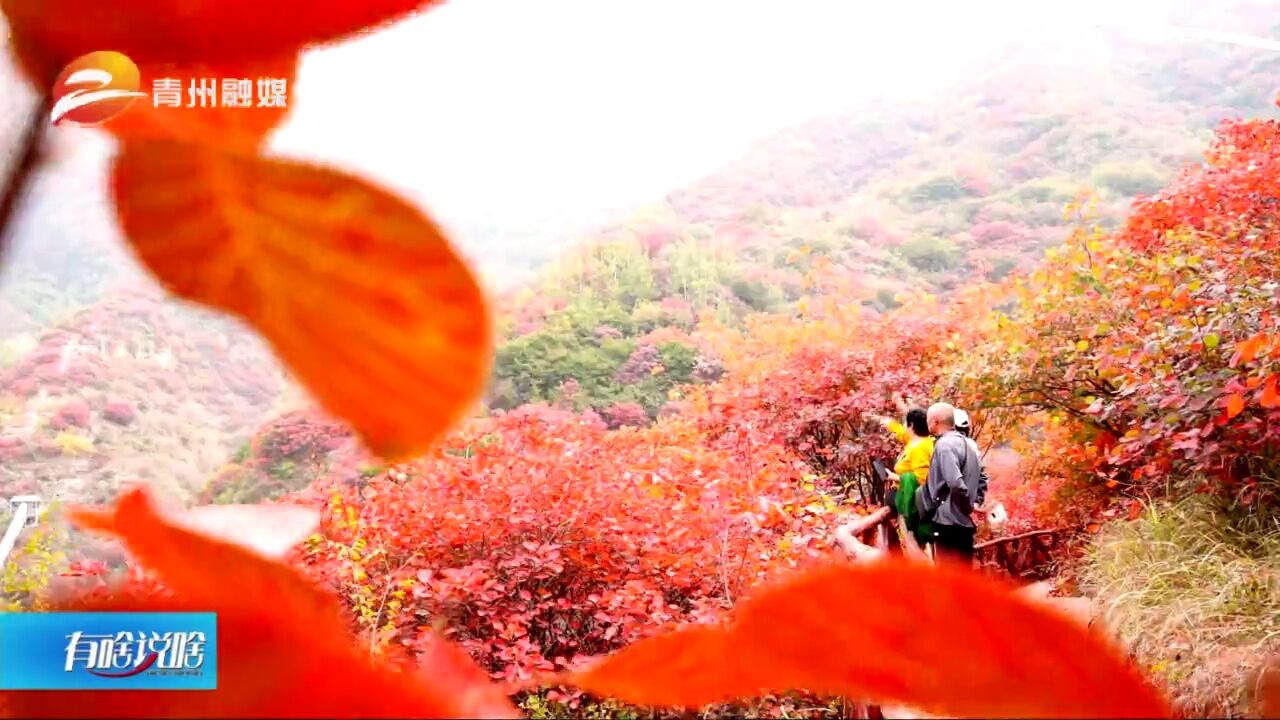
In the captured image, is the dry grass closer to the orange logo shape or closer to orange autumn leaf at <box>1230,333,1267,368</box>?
orange autumn leaf at <box>1230,333,1267,368</box>

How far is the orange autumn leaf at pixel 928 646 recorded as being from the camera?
0.20ft

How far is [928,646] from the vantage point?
62 mm

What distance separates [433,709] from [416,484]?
165cm

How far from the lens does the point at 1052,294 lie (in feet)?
8.49

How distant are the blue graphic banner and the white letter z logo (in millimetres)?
47

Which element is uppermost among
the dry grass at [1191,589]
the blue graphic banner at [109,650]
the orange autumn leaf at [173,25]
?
the orange autumn leaf at [173,25]

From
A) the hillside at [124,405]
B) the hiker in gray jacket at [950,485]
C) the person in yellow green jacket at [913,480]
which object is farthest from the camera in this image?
the person in yellow green jacket at [913,480]

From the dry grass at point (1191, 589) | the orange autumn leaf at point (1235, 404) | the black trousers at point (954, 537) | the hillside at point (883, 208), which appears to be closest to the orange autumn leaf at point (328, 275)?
the dry grass at point (1191, 589)

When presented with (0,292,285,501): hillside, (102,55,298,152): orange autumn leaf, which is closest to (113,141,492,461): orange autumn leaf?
(102,55,298,152): orange autumn leaf

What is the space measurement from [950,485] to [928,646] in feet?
5.47

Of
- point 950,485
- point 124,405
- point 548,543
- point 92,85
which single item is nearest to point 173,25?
point 92,85

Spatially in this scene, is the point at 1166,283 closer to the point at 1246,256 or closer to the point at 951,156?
the point at 1246,256

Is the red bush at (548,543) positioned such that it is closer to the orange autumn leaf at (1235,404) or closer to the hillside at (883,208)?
the hillside at (883,208)

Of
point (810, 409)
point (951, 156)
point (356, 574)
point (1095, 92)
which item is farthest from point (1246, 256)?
point (1095, 92)
